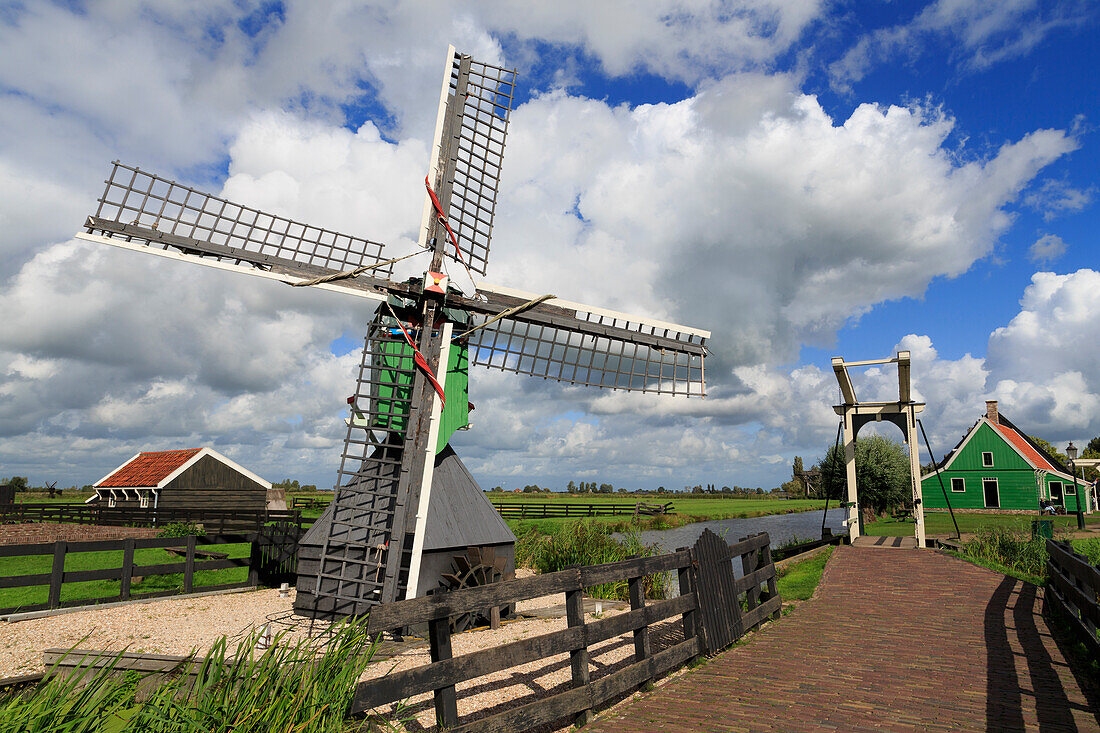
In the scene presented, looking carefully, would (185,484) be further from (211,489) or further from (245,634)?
(245,634)

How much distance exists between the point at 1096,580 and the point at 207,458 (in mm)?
32284

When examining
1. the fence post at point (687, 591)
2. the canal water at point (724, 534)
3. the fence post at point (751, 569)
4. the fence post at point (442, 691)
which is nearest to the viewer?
the fence post at point (442, 691)

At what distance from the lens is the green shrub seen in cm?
1153

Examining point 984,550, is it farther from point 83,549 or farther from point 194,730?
point 83,549

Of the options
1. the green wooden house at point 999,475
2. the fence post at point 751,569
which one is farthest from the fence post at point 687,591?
the green wooden house at point 999,475

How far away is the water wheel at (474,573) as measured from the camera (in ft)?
31.7

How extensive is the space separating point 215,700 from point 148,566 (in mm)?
11045

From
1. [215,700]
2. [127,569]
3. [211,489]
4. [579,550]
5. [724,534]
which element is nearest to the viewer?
[215,700]

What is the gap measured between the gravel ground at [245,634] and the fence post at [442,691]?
17 cm

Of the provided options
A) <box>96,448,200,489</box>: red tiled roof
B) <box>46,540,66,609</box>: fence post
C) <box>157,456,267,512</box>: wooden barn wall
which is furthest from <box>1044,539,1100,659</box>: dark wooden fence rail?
<box>96,448,200,489</box>: red tiled roof

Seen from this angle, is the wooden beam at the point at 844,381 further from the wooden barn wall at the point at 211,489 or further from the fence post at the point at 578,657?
the wooden barn wall at the point at 211,489

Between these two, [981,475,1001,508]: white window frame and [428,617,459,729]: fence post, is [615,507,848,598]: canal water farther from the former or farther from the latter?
[981,475,1001,508]: white window frame

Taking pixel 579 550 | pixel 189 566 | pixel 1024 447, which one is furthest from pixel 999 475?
pixel 189 566

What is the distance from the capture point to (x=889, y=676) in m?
5.68
